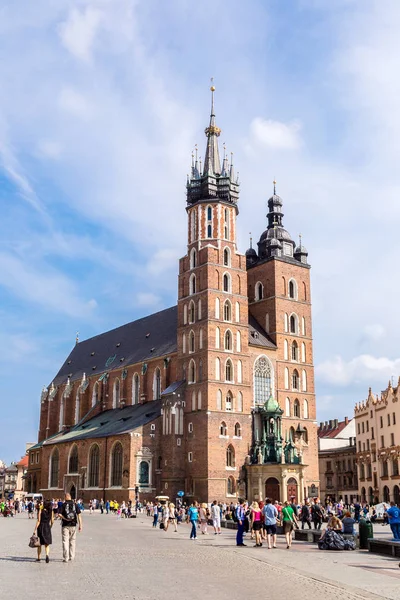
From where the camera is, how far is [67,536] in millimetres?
16984

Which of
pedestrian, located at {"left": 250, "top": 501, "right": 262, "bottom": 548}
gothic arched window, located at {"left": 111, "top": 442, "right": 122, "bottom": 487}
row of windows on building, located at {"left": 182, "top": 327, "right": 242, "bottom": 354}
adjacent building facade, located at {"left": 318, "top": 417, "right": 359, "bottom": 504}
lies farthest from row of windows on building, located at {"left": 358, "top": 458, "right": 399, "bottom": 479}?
pedestrian, located at {"left": 250, "top": 501, "right": 262, "bottom": 548}

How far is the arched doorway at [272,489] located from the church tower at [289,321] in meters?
3.84

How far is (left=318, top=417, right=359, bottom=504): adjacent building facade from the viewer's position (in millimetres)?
74688

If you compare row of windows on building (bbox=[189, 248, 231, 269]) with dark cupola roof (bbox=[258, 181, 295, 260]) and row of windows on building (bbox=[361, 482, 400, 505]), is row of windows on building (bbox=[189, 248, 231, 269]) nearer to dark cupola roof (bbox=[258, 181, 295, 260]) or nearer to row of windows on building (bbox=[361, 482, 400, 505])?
dark cupola roof (bbox=[258, 181, 295, 260])

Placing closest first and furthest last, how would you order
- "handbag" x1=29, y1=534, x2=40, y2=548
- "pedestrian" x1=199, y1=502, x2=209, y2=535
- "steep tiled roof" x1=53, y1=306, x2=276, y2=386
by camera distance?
"handbag" x1=29, y1=534, x2=40, y2=548, "pedestrian" x1=199, y1=502, x2=209, y2=535, "steep tiled roof" x1=53, y1=306, x2=276, y2=386

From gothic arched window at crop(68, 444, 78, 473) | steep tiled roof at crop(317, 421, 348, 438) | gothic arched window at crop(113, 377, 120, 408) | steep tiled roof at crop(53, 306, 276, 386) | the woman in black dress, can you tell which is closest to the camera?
the woman in black dress

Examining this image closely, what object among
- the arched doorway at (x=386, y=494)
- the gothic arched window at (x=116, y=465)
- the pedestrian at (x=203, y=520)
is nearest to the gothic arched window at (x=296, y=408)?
the arched doorway at (x=386, y=494)

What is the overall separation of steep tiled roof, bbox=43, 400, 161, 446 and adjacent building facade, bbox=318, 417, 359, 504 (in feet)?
78.4

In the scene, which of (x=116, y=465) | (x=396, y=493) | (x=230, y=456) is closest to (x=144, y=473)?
(x=116, y=465)

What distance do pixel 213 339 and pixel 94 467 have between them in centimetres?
1608

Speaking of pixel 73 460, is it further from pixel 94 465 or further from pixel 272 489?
pixel 272 489

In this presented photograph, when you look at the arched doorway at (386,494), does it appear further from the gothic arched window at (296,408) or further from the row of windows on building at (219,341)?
the row of windows on building at (219,341)

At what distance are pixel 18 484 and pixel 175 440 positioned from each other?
90.3m

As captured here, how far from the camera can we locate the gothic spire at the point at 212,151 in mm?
61969
